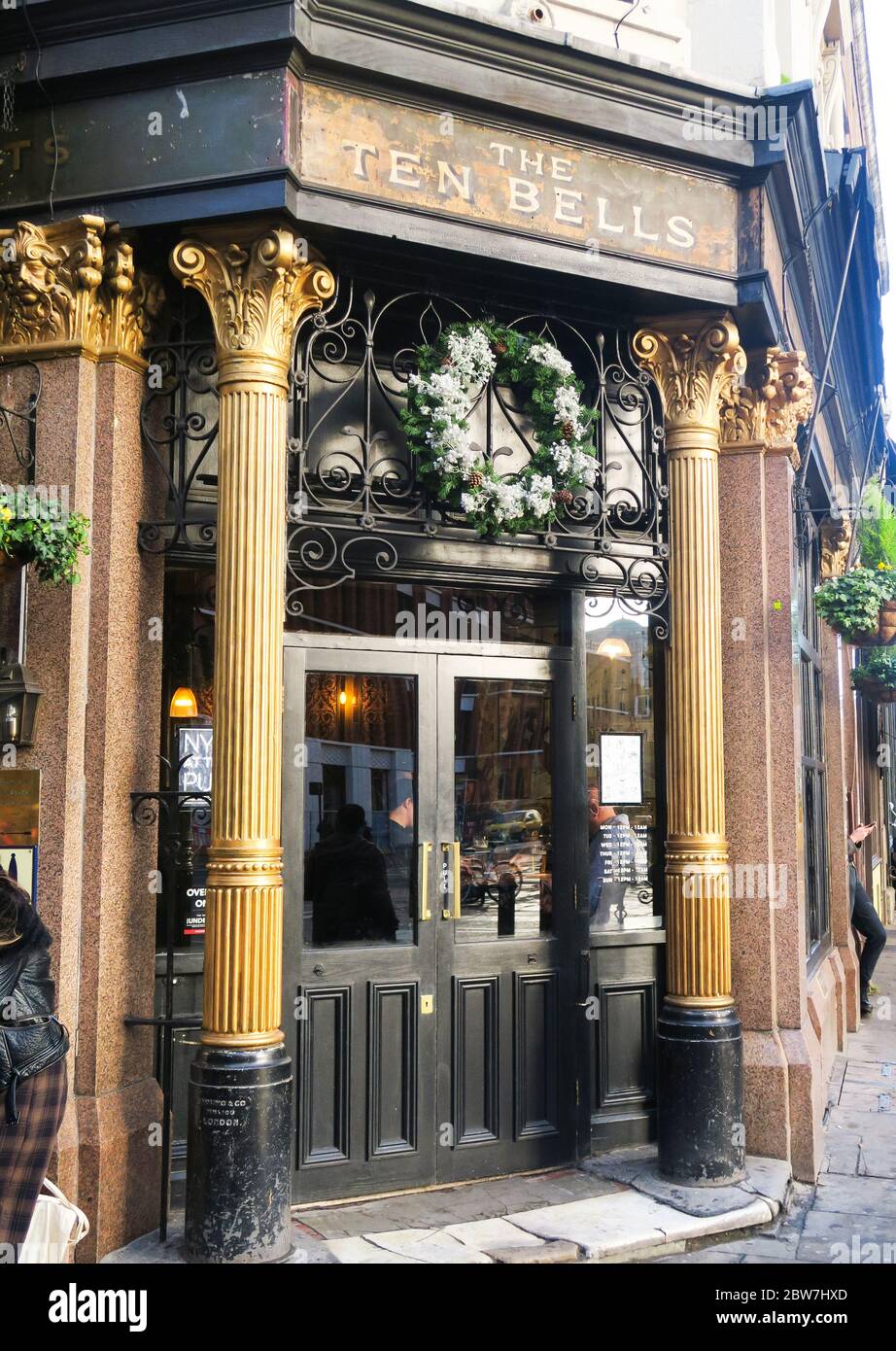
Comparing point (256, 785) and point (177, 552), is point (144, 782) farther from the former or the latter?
point (177, 552)

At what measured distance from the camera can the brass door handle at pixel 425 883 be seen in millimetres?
6574

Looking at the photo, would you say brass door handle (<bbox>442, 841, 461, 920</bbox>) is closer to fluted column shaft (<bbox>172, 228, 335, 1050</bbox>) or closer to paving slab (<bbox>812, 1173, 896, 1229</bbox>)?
fluted column shaft (<bbox>172, 228, 335, 1050</bbox>)

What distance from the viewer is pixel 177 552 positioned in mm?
6320

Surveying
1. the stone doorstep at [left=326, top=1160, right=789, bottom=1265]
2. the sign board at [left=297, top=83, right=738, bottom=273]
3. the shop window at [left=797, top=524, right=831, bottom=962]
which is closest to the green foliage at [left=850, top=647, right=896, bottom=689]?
the shop window at [left=797, top=524, right=831, bottom=962]

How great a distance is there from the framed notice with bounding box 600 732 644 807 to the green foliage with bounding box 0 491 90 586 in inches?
132

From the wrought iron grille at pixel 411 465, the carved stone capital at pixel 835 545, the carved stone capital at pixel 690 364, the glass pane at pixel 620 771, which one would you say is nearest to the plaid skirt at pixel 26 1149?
the wrought iron grille at pixel 411 465

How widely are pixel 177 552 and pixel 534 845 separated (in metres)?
2.61

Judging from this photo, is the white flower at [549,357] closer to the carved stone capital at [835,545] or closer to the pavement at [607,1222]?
the pavement at [607,1222]

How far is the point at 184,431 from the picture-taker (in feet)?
20.7

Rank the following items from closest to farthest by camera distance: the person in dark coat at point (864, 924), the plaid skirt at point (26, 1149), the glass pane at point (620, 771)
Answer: the plaid skirt at point (26, 1149) < the glass pane at point (620, 771) < the person in dark coat at point (864, 924)

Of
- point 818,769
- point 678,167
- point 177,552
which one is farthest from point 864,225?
point 177,552

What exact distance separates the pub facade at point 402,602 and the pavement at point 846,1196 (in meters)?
0.35

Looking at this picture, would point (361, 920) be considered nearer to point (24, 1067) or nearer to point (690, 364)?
point (24, 1067)
